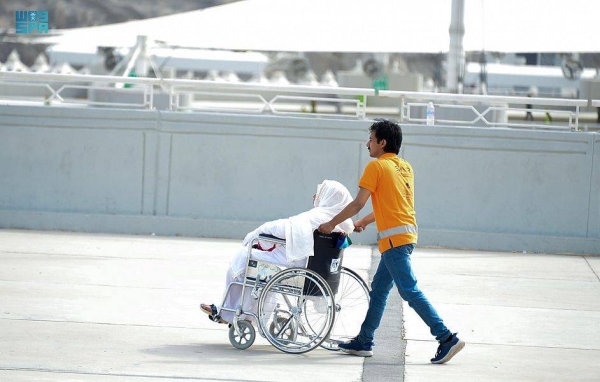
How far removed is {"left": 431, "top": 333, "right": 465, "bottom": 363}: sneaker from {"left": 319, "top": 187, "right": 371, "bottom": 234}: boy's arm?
1.14m

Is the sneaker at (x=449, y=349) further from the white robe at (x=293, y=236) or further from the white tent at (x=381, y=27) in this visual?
the white tent at (x=381, y=27)

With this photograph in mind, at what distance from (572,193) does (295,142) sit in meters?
3.57

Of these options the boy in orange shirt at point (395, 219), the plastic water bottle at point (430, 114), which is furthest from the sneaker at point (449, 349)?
the plastic water bottle at point (430, 114)

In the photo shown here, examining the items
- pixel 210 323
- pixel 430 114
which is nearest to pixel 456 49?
pixel 430 114

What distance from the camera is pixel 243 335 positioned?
731 centimetres

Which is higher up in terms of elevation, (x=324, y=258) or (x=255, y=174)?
(x=255, y=174)

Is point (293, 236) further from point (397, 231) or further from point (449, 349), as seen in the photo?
point (449, 349)

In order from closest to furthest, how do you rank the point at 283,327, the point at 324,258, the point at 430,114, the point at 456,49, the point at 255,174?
the point at 324,258
the point at 283,327
the point at 430,114
the point at 255,174
the point at 456,49

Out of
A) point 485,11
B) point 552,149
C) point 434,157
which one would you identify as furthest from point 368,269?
point 485,11

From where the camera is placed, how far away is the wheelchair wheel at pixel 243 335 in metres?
7.26

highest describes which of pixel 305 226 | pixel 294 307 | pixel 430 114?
pixel 430 114

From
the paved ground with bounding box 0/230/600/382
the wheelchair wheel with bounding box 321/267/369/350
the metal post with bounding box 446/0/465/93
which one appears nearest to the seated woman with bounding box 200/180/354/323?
the paved ground with bounding box 0/230/600/382

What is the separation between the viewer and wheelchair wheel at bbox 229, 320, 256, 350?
726cm

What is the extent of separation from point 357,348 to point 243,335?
83 centimetres
